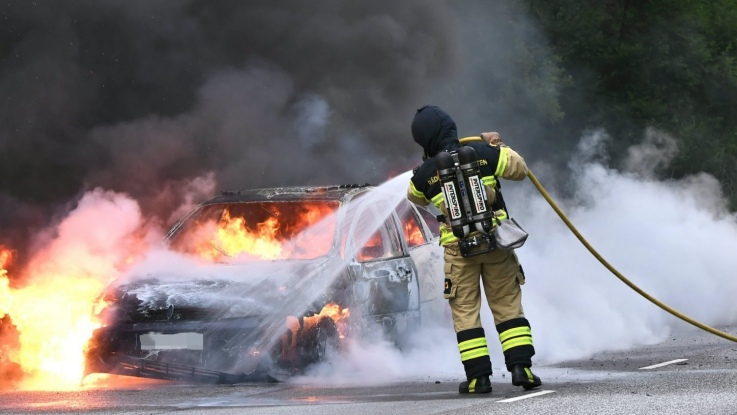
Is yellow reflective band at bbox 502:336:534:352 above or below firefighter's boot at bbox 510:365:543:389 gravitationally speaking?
above

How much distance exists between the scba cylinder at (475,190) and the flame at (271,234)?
2106 millimetres

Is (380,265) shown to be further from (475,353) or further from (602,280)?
(602,280)

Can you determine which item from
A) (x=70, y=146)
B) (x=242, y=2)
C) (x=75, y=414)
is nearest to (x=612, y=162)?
(x=242, y=2)

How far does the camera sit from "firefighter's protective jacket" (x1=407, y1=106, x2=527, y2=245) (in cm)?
702

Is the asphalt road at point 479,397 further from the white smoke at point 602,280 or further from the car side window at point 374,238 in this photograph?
the car side window at point 374,238

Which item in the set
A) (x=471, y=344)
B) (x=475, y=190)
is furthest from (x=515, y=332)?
(x=475, y=190)

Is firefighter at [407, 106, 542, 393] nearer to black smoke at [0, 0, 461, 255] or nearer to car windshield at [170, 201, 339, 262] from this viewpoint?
car windshield at [170, 201, 339, 262]

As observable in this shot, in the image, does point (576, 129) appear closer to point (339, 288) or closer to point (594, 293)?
point (594, 293)

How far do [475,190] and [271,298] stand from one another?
186 cm

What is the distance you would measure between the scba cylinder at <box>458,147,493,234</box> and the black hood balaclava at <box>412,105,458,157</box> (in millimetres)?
292

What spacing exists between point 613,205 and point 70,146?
6.41 metres

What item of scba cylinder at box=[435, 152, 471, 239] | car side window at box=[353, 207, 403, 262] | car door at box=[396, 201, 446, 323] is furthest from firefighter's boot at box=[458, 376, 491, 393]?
car door at box=[396, 201, 446, 323]

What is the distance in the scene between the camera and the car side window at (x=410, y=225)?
382 inches

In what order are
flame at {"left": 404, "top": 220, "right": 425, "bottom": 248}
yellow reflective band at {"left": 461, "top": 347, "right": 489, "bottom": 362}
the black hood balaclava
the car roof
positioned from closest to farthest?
yellow reflective band at {"left": 461, "top": 347, "right": 489, "bottom": 362} < the black hood balaclava < the car roof < flame at {"left": 404, "top": 220, "right": 425, "bottom": 248}
